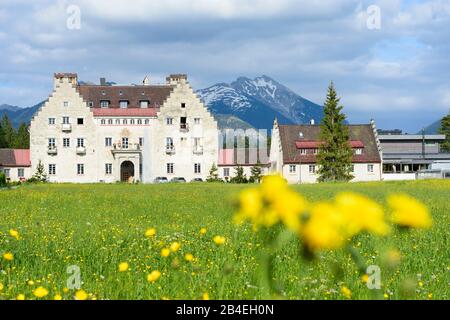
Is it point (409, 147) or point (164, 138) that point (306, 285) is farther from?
point (409, 147)

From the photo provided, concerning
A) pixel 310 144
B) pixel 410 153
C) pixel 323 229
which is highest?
pixel 310 144

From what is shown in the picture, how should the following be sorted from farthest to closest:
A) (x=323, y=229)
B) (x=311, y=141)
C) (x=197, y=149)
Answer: (x=311, y=141), (x=197, y=149), (x=323, y=229)

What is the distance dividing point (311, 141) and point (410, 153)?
38473mm

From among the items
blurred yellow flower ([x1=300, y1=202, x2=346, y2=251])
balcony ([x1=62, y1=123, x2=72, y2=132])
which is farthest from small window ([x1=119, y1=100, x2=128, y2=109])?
blurred yellow flower ([x1=300, y1=202, x2=346, y2=251])

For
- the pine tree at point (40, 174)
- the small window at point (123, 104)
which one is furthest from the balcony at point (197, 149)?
the pine tree at point (40, 174)

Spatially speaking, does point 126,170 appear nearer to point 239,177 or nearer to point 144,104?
point 144,104

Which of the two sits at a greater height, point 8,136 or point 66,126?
point 8,136

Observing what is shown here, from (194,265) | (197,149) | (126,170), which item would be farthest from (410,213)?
(126,170)

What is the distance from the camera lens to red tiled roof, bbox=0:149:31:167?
83.3 meters

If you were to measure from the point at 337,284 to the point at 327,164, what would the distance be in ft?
223

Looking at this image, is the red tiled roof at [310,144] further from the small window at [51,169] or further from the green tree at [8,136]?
the green tree at [8,136]

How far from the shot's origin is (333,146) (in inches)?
2921

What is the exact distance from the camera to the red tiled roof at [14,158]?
83312mm

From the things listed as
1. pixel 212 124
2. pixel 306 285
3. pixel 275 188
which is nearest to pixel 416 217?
pixel 275 188
